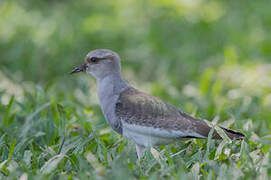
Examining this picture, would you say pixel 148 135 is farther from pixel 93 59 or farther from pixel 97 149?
pixel 93 59

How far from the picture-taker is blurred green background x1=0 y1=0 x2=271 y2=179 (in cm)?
663

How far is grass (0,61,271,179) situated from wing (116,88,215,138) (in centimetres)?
20

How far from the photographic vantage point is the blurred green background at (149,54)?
6629 mm

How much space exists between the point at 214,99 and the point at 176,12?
169 inches

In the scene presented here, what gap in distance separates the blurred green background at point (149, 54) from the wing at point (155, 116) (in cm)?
68

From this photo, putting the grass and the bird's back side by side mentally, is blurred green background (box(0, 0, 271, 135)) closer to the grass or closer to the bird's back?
the grass

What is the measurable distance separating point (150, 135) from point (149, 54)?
15.3 feet

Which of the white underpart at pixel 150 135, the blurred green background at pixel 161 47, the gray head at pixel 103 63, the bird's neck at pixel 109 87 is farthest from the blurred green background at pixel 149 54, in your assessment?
the white underpart at pixel 150 135

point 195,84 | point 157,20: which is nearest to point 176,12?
point 157,20

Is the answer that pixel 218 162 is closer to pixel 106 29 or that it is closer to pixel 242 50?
pixel 242 50

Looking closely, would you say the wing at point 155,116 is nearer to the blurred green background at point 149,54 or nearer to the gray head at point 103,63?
the gray head at point 103,63

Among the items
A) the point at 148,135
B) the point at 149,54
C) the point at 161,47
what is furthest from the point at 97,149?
the point at 161,47

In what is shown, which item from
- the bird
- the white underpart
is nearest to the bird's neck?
the bird

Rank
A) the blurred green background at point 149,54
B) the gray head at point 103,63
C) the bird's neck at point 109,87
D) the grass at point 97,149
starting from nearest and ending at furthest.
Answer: the grass at point 97,149, the bird's neck at point 109,87, the gray head at point 103,63, the blurred green background at point 149,54
